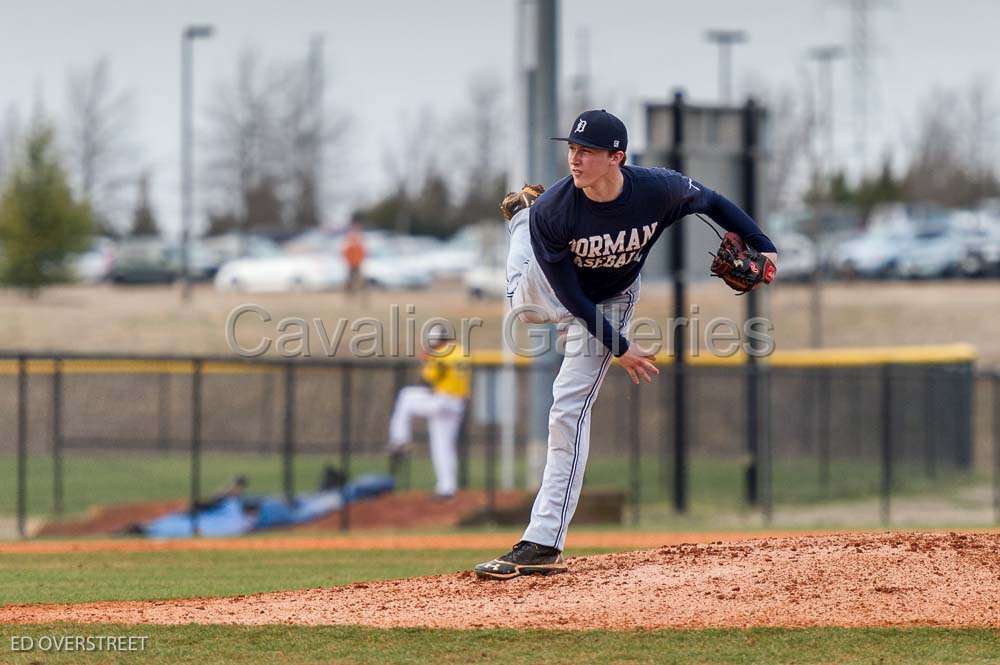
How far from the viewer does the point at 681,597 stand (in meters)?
6.46

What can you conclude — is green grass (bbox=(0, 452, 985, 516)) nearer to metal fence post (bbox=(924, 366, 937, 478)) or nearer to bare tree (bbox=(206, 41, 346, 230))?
metal fence post (bbox=(924, 366, 937, 478))

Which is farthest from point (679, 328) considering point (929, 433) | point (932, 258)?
point (932, 258)

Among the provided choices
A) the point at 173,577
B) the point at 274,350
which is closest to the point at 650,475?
the point at 274,350

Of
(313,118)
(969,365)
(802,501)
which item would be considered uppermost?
(313,118)

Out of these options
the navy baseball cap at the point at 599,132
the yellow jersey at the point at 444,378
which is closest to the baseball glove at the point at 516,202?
the navy baseball cap at the point at 599,132

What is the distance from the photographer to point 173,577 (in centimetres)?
867

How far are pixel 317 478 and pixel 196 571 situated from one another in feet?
41.1

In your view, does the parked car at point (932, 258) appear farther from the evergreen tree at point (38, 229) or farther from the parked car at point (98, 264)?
the parked car at point (98, 264)

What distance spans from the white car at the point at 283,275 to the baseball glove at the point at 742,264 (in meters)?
35.5

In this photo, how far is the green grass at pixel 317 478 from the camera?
1861 centimetres

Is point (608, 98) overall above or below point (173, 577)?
above

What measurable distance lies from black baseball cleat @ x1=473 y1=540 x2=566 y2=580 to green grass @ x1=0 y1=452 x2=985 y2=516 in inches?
446

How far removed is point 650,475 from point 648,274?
5789 mm

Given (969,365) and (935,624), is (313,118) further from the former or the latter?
(935,624)
